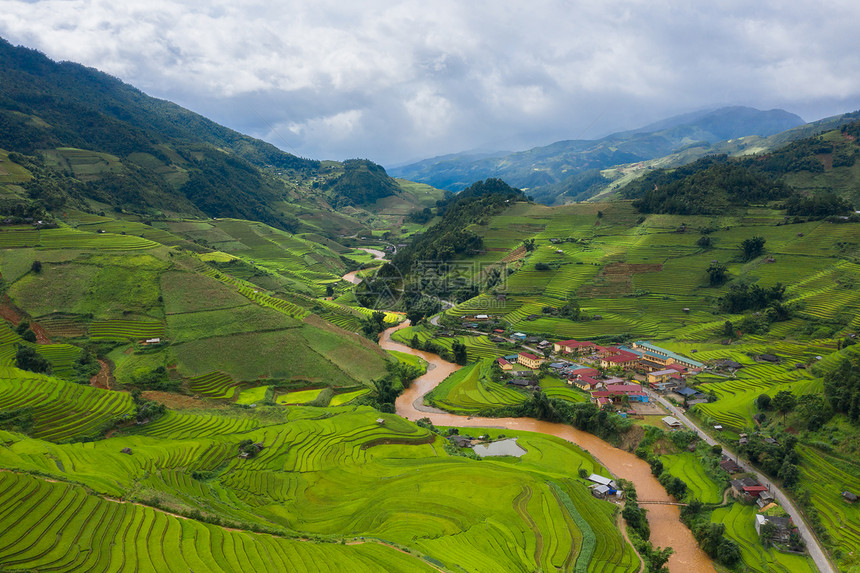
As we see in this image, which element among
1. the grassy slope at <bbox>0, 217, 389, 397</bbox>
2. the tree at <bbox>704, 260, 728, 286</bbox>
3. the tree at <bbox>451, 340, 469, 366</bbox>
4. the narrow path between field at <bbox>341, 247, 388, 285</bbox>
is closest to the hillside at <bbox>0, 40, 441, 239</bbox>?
the narrow path between field at <bbox>341, 247, 388, 285</bbox>

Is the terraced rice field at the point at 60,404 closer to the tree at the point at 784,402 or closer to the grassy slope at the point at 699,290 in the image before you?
the grassy slope at the point at 699,290

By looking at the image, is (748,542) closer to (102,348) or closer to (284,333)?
(284,333)

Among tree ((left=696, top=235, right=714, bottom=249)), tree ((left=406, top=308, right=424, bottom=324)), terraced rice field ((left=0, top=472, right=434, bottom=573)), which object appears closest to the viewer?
terraced rice field ((left=0, top=472, right=434, bottom=573))

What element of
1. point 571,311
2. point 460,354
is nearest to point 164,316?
point 460,354

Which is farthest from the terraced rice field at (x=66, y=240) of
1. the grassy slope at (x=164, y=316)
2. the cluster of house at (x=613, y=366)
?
the cluster of house at (x=613, y=366)

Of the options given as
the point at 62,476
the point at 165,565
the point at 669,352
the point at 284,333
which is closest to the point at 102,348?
the point at 284,333

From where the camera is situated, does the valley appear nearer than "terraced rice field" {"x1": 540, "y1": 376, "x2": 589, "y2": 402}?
Yes

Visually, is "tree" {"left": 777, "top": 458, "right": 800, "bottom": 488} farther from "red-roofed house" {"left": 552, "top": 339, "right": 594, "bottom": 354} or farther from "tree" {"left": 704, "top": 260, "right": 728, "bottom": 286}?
"tree" {"left": 704, "top": 260, "right": 728, "bottom": 286}
